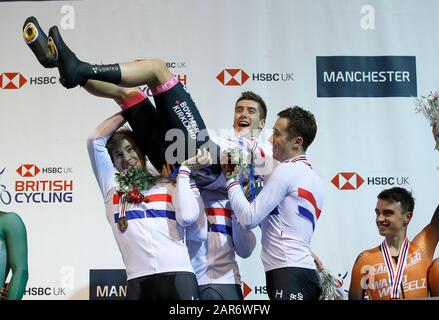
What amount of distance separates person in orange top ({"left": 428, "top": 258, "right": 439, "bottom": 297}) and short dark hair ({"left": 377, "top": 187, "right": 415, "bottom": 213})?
37 centimetres

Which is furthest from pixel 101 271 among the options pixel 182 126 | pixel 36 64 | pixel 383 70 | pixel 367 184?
pixel 383 70

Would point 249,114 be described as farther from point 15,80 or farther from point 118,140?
point 15,80

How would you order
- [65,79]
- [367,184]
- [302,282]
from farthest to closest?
[367,184] → [302,282] → [65,79]

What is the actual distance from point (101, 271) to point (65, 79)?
1420 millimetres

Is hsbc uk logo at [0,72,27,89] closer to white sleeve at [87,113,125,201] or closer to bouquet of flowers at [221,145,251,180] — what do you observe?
white sleeve at [87,113,125,201]

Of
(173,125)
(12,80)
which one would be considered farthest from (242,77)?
(12,80)

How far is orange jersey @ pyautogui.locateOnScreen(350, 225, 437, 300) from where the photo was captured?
4477mm

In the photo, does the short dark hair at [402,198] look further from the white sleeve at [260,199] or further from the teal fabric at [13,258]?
the teal fabric at [13,258]

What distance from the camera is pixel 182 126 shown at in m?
4.23

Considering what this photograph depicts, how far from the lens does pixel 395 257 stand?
4.55 m

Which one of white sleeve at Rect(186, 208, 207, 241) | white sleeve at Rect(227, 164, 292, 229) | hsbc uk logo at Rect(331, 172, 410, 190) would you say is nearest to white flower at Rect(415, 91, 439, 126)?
hsbc uk logo at Rect(331, 172, 410, 190)

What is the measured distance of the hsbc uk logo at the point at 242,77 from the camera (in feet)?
15.6

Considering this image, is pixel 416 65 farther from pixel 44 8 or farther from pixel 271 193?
pixel 44 8

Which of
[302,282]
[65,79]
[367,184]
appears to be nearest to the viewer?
[65,79]
